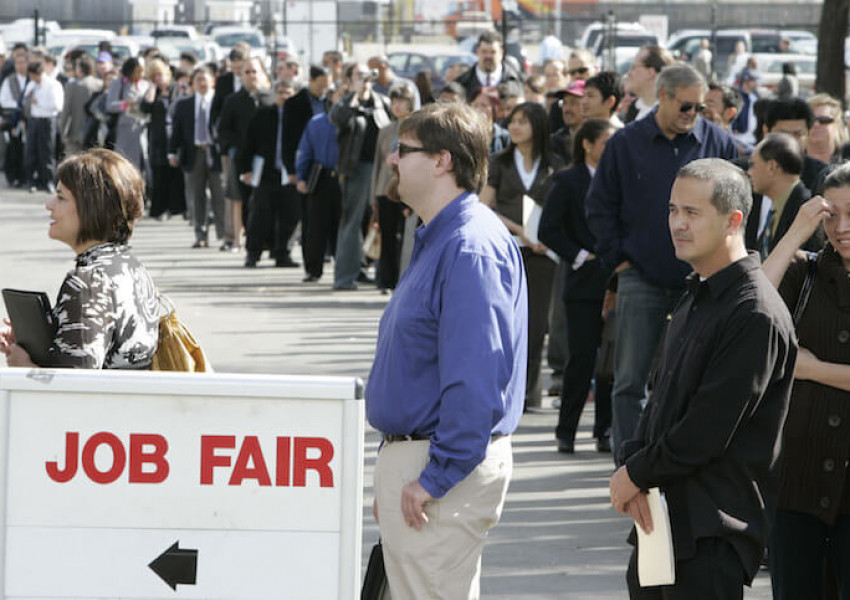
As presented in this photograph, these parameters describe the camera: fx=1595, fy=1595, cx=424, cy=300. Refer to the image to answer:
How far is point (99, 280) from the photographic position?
4.72 meters

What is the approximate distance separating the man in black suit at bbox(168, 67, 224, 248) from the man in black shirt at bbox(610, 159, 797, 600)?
15.5 meters

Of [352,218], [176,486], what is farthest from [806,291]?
[352,218]

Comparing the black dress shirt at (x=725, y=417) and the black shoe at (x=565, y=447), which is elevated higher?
the black dress shirt at (x=725, y=417)

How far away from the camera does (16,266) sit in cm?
1784

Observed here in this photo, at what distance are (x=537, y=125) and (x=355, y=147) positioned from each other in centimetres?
587

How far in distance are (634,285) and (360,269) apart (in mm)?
9039

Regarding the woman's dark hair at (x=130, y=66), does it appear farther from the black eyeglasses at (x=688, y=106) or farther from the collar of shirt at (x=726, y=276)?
the collar of shirt at (x=726, y=276)

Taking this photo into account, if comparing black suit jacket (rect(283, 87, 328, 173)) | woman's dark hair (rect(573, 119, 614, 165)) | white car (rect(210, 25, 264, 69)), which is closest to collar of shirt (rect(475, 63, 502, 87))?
black suit jacket (rect(283, 87, 328, 173))

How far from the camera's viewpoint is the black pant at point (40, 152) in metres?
26.1

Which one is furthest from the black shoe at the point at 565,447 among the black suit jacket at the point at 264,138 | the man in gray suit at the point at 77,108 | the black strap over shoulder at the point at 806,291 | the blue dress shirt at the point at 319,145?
the man in gray suit at the point at 77,108

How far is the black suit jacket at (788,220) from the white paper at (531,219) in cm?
188

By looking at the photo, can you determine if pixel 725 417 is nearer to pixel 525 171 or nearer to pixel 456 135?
pixel 456 135

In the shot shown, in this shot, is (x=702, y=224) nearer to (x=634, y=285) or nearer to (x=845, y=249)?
(x=845, y=249)

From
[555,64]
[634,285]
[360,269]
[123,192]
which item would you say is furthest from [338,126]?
[123,192]
